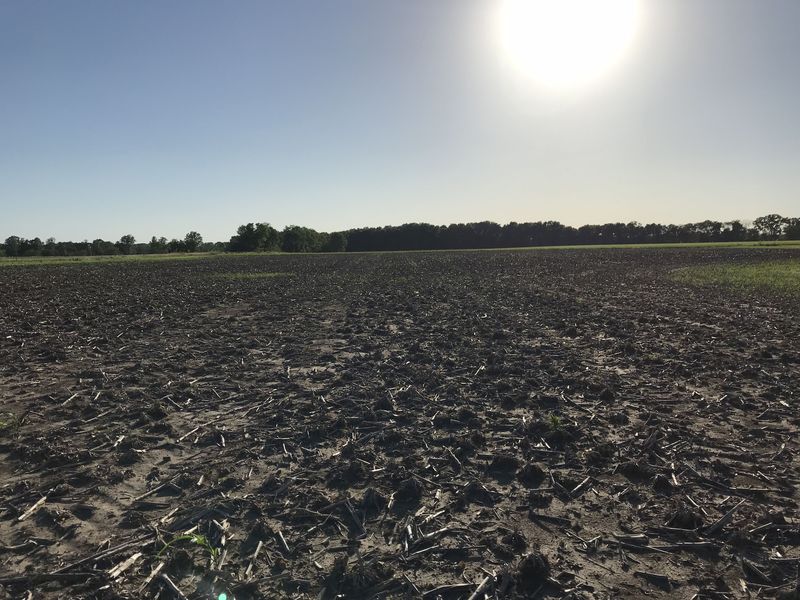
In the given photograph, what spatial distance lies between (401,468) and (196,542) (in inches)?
91.0

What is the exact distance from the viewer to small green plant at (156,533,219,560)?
4121 millimetres

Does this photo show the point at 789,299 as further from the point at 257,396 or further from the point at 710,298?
the point at 257,396

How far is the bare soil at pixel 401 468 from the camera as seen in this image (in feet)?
12.9

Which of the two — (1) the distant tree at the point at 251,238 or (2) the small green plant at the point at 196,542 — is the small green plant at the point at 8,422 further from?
(1) the distant tree at the point at 251,238

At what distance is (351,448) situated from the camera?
6.32 m

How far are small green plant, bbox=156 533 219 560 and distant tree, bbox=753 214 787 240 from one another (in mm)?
171021

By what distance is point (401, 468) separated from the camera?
5.71 m

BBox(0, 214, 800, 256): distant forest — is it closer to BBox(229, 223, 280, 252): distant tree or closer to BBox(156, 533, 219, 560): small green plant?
BBox(229, 223, 280, 252): distant tree

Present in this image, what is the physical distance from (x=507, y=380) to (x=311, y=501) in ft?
17.5

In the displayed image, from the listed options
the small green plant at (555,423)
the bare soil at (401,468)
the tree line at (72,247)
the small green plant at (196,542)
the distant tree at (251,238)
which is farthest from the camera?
the distant tree at (251,238)

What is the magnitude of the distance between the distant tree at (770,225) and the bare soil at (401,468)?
527ft

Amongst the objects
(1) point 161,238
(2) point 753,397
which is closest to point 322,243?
(1) point 161,238

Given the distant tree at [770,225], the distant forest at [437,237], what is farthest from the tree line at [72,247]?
the distant tree at [770,225]

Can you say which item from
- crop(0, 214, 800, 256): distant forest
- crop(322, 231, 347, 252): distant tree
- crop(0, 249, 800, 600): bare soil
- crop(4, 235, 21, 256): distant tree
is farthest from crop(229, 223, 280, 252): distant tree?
crop(0, 249, 800, 600): bare soil
